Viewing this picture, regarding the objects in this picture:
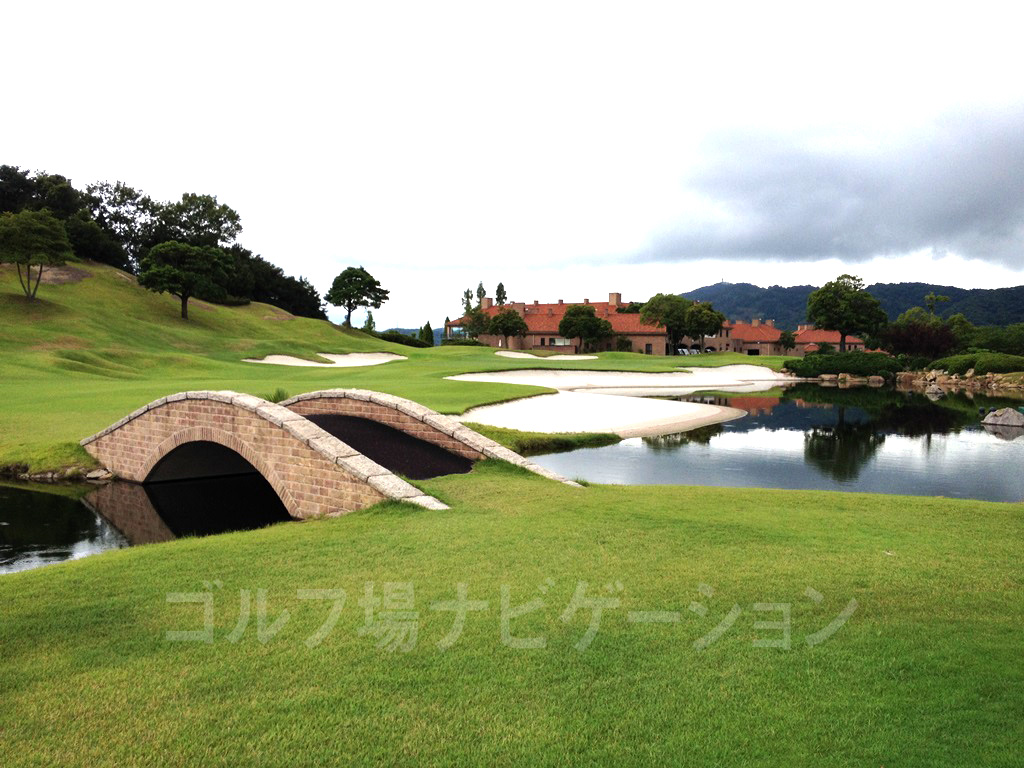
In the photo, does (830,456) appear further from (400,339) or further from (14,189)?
(14,189)

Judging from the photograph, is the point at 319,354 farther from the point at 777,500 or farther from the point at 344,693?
the point at 344,693

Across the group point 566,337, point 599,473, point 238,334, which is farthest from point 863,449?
point 566,337

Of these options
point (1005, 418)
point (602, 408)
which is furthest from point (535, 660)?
point (1005, 418)

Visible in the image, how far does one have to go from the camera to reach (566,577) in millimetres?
7164

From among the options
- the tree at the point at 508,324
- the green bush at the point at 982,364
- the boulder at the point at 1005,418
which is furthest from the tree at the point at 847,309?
the boulder at the point at 1005,418

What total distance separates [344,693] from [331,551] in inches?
141

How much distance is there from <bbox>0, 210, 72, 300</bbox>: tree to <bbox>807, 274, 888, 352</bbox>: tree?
256 feet

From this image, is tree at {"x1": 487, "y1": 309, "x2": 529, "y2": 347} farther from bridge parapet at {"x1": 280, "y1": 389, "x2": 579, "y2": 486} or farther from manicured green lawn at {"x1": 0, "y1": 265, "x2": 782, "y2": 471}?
bridge parapet at {"x1": 280, "y1": 389, "x2": 579, "y2": 486}

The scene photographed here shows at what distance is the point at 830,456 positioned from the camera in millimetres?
23453

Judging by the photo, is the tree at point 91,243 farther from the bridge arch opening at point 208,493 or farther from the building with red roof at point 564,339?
the bridge arch opening at point 208,493

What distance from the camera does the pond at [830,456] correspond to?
1870 centimetres

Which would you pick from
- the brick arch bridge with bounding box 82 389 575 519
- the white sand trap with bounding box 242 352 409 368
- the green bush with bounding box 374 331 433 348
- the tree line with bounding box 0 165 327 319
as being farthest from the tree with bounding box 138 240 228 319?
the brick arch bridge with bounding box 82 389 575 519

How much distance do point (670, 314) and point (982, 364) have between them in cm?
3563

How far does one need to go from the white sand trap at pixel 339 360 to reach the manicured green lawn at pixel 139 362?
3.57 ft
